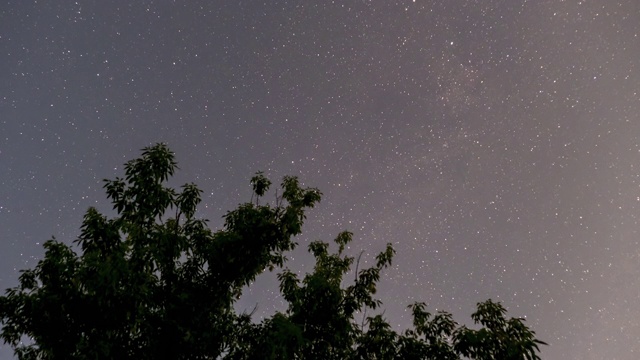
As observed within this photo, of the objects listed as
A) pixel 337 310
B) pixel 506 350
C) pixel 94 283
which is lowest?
pixel 94 283

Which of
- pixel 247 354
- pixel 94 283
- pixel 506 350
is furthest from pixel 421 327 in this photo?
pixel 94 283

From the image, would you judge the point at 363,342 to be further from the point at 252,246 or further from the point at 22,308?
the point at 22,308

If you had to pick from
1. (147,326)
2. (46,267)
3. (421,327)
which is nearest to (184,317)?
(147,326)

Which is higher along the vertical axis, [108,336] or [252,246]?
[252,246]

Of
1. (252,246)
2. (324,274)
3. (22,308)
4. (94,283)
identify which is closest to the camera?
(94,283)

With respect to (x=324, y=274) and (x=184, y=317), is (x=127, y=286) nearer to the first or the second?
(x=184, y=317)

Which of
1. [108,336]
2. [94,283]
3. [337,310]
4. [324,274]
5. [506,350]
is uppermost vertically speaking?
[324,274]

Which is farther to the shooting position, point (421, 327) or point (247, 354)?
point (421, 327)

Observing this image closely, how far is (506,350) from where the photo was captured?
8828mm

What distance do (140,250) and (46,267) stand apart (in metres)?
1.84

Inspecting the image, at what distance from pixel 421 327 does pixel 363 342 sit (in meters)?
1.44

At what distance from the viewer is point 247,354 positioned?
30.5ft

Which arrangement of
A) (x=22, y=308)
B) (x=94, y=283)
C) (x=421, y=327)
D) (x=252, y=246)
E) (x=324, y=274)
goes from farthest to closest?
(x=324, y=274), (x=421, y=327), (x=252, y=246), (x=22, y=308), (x=94, y=283)

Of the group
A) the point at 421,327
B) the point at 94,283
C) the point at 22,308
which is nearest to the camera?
the point at 94,283
